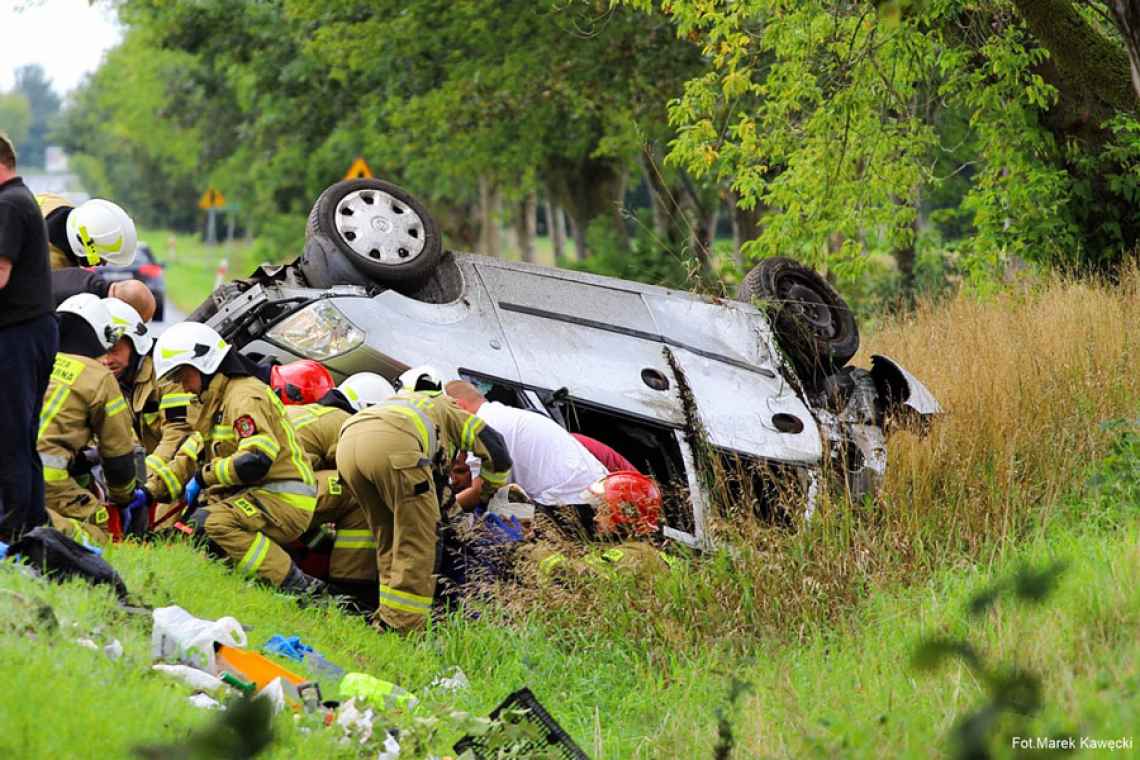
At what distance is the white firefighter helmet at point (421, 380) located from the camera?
7719 millimetres

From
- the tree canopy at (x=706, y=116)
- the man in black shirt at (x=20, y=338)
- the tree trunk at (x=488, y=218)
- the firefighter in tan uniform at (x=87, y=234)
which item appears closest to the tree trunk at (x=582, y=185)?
A: the tree canopy at (x=706, y=116)

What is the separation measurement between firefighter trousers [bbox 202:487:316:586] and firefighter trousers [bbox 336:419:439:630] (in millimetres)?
375

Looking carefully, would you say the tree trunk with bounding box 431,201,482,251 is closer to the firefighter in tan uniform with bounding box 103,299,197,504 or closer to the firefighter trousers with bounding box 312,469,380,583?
the firefighter in tan uniform with bounding box 103,299,197,504

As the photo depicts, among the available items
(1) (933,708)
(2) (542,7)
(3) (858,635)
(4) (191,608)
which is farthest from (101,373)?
(2) (542,7)

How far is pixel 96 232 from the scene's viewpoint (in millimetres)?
8789

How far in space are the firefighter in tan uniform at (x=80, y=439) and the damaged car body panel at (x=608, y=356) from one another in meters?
1.52

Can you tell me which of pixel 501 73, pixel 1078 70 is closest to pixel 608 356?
pixel 1078 70

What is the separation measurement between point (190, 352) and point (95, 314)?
1.78 ft

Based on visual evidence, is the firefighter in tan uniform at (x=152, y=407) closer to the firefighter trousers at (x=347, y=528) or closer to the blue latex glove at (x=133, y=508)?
the blue latex glove at (x=133, y=508)

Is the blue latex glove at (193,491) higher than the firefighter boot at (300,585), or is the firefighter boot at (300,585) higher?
the blue latex glove at (193,491)

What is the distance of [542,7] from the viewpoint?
67.5ft

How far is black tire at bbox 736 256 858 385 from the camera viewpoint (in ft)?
30.3

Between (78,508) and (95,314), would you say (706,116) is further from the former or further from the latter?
(78,508)

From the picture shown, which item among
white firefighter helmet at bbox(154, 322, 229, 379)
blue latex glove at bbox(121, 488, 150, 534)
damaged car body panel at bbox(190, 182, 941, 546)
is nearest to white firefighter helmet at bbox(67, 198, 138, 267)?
damaged car body panel at bbox(190, 182, 941, 546)
